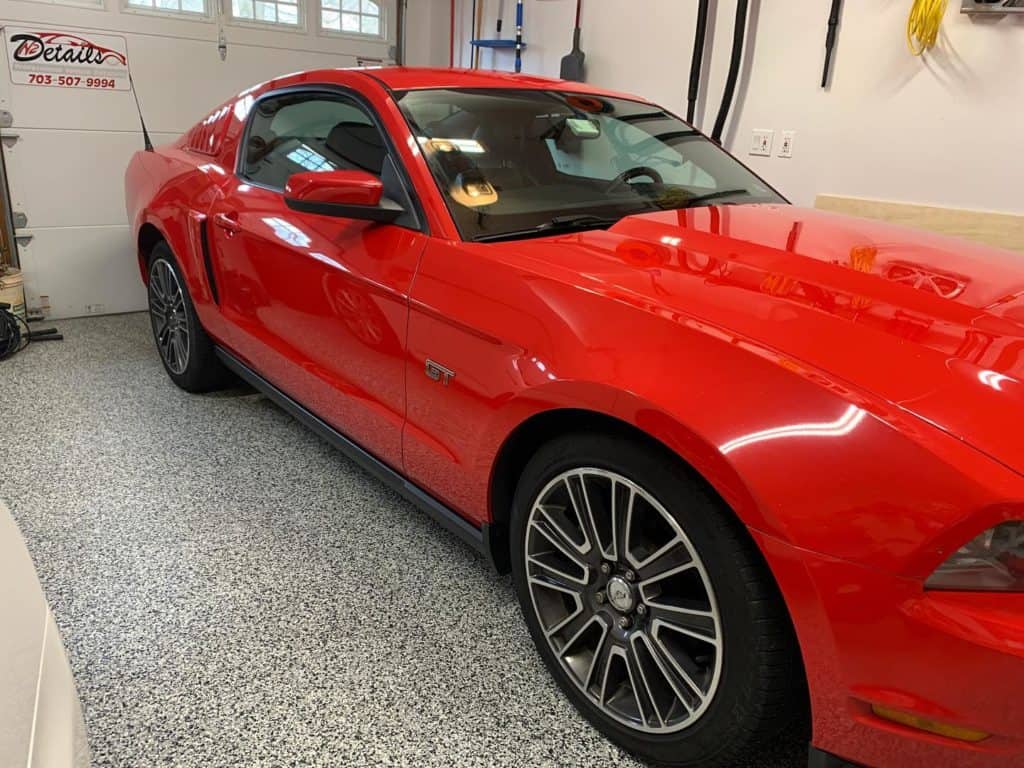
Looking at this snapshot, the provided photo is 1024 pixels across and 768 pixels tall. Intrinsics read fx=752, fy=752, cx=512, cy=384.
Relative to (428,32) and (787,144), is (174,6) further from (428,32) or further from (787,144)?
(787,144)

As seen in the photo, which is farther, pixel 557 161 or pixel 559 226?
pixel 557 161

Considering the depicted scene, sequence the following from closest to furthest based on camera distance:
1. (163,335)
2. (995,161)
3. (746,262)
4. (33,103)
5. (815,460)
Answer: (815,460)
(746,262)
(995,161)
(163,335)
(33,103)

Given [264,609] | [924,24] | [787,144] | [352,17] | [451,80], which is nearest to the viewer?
[264,609]

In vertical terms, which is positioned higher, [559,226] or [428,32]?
[428,32]

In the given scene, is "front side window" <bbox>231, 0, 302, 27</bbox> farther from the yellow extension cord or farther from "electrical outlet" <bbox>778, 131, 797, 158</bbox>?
the yellow extension cord

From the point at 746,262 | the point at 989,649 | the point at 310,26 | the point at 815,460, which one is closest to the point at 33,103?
the point at 310,26

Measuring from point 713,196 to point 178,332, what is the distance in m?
2.33

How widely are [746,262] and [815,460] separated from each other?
24.5 inches

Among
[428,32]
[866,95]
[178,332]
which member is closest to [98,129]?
[178,332]

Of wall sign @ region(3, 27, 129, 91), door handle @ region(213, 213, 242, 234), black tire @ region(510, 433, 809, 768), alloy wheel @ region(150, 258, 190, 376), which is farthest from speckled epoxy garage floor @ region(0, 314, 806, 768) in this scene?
wall sign @ region(3, 27, 129, 91)

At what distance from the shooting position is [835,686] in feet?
3.61

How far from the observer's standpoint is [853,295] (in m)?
1.40

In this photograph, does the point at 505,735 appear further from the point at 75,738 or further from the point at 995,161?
the point at 995,161

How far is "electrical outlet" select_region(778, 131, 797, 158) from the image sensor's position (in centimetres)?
371
